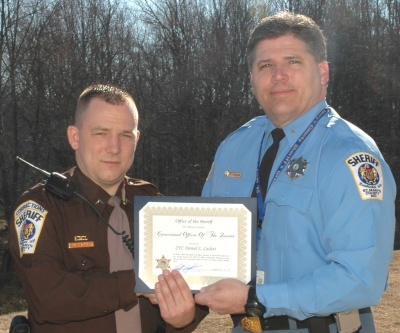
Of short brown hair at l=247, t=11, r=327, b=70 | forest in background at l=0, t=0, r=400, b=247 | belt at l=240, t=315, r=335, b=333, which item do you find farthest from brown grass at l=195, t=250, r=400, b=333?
forest in background at l=0, t=0, r=400, b=247

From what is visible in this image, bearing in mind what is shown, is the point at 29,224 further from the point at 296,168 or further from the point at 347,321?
the point at 347,321

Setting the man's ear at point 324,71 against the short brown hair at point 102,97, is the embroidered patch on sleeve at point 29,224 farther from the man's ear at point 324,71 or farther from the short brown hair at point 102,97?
the man's ear at point 324,71

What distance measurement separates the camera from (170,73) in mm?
30844

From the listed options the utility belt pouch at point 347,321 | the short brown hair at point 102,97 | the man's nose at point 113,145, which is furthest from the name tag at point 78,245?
the utility belt pouch at point 347,321

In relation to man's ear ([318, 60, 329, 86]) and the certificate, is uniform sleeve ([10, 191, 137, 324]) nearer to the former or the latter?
the certificate

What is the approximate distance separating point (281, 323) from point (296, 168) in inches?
28.1

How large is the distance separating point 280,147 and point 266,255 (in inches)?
21.1

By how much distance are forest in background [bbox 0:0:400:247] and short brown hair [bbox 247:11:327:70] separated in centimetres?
2389

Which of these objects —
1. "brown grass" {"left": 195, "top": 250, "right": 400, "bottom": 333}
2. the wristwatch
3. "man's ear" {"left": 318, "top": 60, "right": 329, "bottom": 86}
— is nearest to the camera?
the wristwatch

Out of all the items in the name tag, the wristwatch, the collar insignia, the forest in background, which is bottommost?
the wristwatch

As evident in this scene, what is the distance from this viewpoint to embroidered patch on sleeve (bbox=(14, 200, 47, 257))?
2537mm

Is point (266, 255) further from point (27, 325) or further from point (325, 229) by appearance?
point (27, 325)

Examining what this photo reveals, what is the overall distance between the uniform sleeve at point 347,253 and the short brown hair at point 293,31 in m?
0.62

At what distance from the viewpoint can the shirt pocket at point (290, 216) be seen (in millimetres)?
2453
